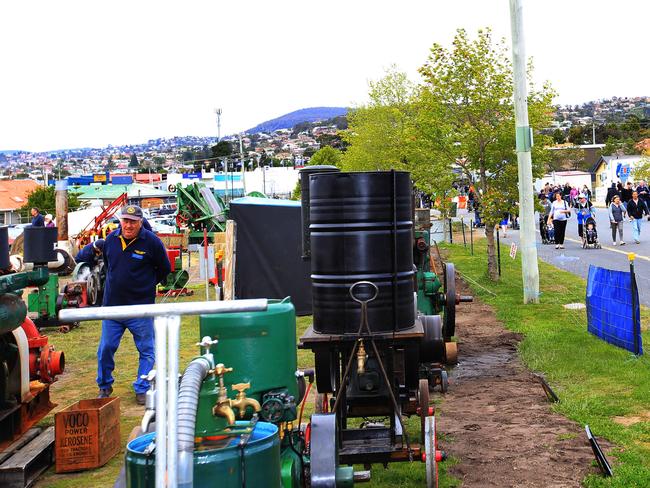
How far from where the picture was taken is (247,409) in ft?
16.7

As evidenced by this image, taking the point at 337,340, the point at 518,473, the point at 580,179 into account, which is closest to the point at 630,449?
the point at 518,473

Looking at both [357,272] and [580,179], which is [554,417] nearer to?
[357,272]

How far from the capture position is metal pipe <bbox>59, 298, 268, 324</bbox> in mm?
3121

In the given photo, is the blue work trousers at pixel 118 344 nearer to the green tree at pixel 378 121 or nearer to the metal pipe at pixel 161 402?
the metal pipe at pixel 161 402

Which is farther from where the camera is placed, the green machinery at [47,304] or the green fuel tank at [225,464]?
the green machinery at [47,304]

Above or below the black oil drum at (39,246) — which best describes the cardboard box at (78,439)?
below

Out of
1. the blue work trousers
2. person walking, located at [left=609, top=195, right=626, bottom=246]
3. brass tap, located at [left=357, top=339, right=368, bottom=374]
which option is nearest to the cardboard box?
the blue work trousers

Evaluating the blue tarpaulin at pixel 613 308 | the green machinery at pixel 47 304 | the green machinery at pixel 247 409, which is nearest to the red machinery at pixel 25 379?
the green machinery at pixel 247 409

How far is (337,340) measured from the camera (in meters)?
6.30

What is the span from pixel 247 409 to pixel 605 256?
20492 millimetres

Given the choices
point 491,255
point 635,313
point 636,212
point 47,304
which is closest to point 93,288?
point 47,304

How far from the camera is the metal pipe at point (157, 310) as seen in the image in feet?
10.2

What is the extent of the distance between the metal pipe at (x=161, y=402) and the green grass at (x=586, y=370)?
4.48m

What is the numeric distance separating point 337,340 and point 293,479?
1.16 metres
